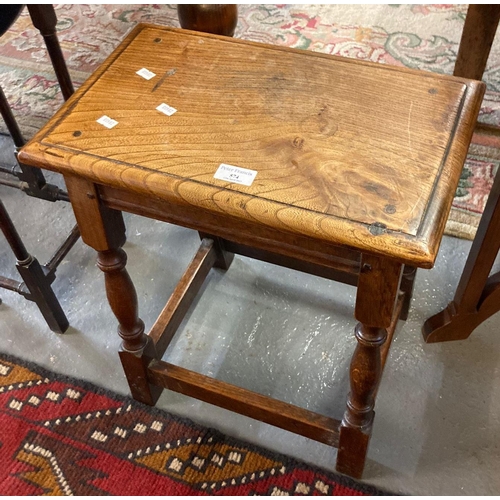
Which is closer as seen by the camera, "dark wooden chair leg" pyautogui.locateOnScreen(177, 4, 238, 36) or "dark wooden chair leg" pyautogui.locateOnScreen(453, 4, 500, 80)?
"dark wooden chair leg" pyautogui.locateOnScreen(177, 4, 238, 36)

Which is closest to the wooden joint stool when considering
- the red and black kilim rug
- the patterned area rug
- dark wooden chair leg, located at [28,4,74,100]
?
the red and black kilim rug

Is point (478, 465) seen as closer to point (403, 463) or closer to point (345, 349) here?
point (403, 463)

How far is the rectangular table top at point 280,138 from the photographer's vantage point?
67 cm

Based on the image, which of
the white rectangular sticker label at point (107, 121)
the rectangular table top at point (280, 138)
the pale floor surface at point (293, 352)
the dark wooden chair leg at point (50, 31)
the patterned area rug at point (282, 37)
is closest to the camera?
the rectangular table top at point (280, 138)

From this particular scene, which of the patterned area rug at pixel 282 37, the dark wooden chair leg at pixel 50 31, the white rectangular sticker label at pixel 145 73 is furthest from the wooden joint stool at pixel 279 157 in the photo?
the patterned area rug at pixel 282 37

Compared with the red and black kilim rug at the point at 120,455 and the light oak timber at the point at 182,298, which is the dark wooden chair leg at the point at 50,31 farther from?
the red and black kilim rug at the point at 120,455

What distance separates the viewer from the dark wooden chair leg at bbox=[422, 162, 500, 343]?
0.99 meters

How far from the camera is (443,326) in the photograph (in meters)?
1.17

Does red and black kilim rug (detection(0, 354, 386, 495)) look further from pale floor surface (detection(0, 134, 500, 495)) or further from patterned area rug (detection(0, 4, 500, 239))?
patterned area rug (detection(0, 4, 500, 239))

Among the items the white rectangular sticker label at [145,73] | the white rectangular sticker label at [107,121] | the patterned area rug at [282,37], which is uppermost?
the white rectangular sticker label at [145,73]

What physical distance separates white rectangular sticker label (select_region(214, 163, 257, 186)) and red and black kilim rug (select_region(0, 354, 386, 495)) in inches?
22.6

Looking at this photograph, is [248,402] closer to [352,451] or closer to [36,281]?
[352,451]

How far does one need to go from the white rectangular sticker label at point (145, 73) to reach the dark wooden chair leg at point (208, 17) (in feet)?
0.59

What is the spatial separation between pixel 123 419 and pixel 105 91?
62 cm
